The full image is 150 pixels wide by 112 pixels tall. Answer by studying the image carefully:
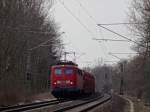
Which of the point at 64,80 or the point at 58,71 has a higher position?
the point at 58,71

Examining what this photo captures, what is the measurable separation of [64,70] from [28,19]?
368 inches

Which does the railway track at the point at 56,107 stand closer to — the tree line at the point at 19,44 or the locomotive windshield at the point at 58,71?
the tree line at the point at 19,44

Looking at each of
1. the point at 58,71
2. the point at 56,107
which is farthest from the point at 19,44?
the point at 56,107

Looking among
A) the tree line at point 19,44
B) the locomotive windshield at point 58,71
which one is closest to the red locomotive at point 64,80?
the locomotive windshield at point 58,71

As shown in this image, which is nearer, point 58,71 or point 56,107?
point 56,107

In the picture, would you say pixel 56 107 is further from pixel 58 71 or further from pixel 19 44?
pixel 19 44

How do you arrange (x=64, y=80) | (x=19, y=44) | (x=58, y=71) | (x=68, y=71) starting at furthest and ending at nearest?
(x=19, y=44) → (x=58, y=71) → (x=68, y=71) → (x=64, y=80)

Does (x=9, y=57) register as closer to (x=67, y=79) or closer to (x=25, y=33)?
(x=25, y=33)

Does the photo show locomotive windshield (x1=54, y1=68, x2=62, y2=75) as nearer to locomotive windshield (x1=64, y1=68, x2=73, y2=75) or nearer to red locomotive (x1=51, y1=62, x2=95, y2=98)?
red locomotive (x1=51, y1=62, x2=95, y2=98)

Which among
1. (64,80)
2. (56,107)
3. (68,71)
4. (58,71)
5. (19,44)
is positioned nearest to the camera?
(56,107)

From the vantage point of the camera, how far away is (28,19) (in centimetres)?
4569

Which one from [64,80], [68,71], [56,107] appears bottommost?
[56,107]

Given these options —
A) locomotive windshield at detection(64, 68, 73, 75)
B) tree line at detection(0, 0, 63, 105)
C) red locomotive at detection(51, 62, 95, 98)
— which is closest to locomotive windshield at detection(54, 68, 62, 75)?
red locomotive at detection(51, 62, 95, 98)

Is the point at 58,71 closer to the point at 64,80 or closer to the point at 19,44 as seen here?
the point at 64,80
